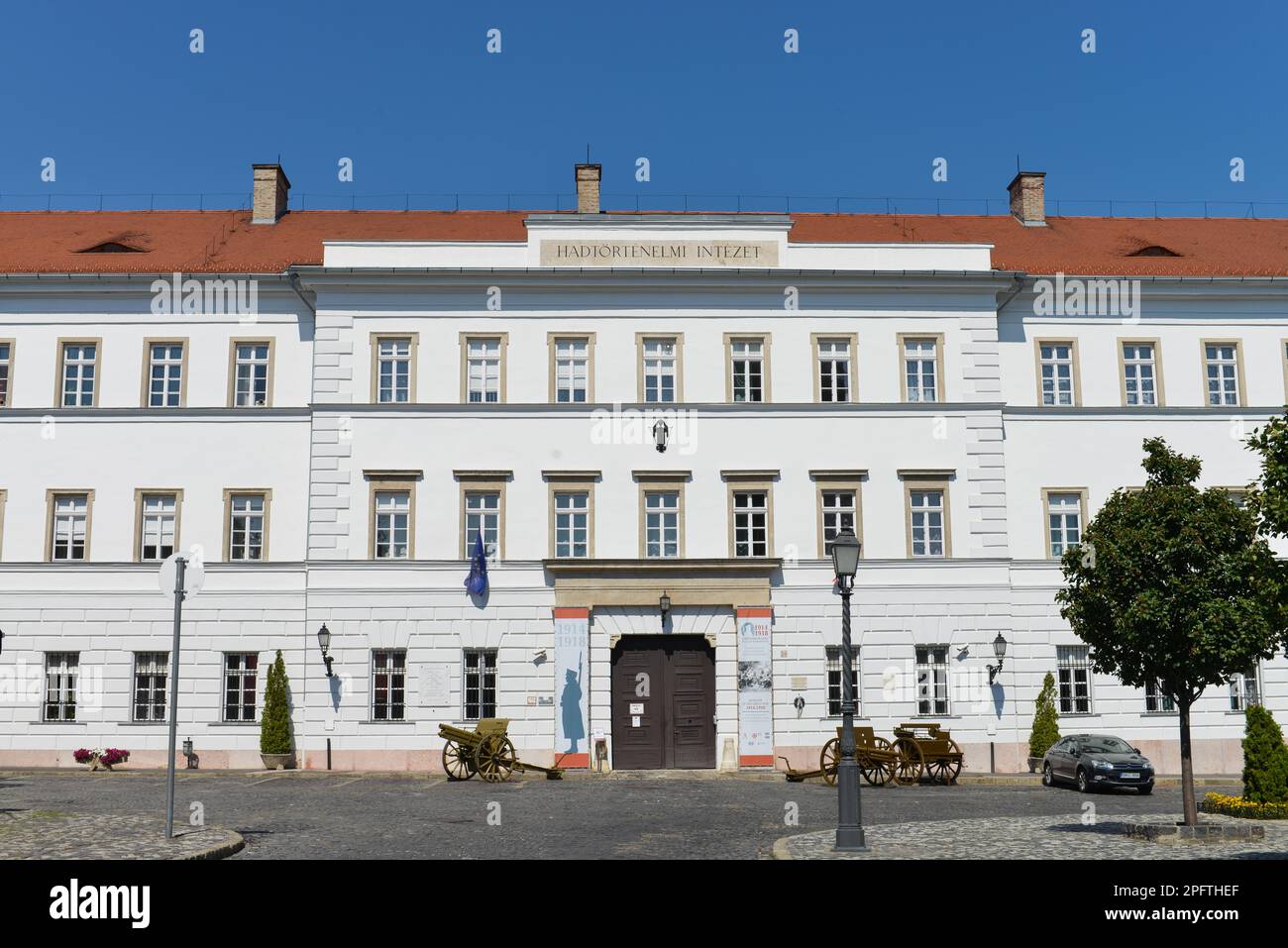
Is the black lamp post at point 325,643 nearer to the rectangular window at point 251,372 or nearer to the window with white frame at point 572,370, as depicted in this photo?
the rectangular window at point 251,372

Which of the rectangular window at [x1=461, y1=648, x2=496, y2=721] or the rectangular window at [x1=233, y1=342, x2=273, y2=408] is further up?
the rectangular window at [x1=233, y1=342, x2=273, y2=408]

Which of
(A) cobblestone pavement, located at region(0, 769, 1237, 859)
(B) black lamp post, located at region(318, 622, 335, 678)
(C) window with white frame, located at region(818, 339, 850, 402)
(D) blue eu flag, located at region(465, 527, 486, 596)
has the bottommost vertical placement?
(A) cobblestone pavement, located at region(0, 769, 1237, 859)

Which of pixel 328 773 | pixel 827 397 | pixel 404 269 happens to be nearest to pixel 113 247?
pixel 404 269

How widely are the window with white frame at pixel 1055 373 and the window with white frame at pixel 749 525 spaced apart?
300 inches

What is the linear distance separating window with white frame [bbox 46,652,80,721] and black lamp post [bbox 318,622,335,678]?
5810 millimetres

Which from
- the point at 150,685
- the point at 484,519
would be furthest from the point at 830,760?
the point at 150,685

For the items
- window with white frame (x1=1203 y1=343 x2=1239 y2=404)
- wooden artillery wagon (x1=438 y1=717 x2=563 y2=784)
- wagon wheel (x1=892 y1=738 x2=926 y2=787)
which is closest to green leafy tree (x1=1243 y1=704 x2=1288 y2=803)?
wagon wheel (x1=892 y1=738 x2=926 y2=787)

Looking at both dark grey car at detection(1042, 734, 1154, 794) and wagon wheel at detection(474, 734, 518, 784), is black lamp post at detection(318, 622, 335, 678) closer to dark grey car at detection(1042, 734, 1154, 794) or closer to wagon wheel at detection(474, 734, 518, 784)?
wagon wheel at detection(474, 734, 518, 784)

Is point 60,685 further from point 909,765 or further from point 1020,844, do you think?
point 1020,844

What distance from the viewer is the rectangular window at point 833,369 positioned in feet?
102

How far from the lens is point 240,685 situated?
30.3m

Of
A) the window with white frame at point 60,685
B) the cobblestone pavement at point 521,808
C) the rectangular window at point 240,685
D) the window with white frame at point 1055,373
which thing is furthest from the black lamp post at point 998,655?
the window with white frame at point 60,685

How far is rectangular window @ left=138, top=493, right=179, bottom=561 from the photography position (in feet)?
101

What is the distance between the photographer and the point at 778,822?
19.4 m
